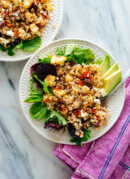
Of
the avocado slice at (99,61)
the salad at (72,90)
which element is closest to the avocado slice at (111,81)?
the salad at (72,90)

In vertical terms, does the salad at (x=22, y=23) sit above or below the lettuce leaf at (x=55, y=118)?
above

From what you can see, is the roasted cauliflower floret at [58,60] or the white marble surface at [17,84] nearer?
the roasted cauliflower floret at [58,60]

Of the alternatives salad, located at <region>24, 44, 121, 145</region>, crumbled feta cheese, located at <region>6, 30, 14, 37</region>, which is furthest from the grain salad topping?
crumbled feta cheese, located at <region>6, 30, 14, 37</region>

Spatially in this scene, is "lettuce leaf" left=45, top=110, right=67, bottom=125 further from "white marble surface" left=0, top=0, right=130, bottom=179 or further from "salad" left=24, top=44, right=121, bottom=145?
"white marble surface" left=0, top=0, right=130, bottom=179

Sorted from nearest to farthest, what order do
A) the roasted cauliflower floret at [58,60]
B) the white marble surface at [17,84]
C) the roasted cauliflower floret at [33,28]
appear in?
1. the roasted cauliflower floret at [58,60]
2. the roasted cauliflower floret at [33,28]
3. the white marble surface at [17,84]

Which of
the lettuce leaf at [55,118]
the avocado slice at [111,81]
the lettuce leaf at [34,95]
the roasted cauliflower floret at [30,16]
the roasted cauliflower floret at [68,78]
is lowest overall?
the lettuce leaf at [55,118]

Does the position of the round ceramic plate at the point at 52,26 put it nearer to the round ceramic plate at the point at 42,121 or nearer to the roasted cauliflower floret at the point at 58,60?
the round ceramic plate at the point at 42,121

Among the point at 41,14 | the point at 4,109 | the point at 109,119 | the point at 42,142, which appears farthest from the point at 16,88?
the point at 109,119

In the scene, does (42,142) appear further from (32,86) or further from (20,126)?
(32,86)

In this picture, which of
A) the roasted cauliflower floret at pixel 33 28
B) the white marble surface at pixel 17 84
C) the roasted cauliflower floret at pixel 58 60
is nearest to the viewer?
the roasted cauliflower floret at pixel 58 60
